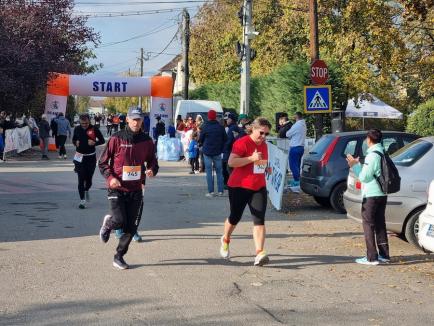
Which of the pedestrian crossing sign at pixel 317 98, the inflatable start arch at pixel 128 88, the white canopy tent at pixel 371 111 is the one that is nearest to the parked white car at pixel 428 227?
the pedestrian crossing sign at pixel 317 98

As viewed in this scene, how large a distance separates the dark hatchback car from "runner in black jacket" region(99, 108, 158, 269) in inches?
220

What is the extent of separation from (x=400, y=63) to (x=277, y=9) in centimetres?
2075

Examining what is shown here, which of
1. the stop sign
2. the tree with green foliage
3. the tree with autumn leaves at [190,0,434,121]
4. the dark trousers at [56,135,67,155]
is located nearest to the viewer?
the stop sign

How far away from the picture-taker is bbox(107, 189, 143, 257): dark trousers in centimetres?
818

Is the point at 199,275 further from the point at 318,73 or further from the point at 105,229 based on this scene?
the point at 318,73

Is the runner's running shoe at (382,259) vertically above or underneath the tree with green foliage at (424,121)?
underneath

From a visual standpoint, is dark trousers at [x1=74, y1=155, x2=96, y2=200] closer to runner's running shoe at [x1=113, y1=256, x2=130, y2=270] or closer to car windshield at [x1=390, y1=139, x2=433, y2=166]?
runner's running shoe at [x1=113, y1=256, x2=130, y2=270]

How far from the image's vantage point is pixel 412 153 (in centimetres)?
1010

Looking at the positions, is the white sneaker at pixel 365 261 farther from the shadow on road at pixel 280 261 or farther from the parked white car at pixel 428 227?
the parked white car at pixel 428 227

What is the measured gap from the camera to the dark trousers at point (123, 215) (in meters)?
8.18

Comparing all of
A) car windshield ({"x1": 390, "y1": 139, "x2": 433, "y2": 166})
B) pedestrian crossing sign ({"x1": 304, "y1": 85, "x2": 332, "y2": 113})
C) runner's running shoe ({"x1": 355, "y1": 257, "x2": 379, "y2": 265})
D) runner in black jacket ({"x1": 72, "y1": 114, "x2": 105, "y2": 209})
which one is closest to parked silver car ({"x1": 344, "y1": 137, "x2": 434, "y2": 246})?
car windshield ({"x1": 390, "y1": 139, "x2": 433, "y2": 166})

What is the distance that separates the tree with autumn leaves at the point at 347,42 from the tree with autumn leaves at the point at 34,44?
1006cm

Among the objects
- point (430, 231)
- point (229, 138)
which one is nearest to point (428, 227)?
point (430, 231)

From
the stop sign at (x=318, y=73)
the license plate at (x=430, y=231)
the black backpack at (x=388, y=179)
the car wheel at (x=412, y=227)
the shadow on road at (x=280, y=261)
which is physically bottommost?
the shadow on road at (x=280, y=261)
